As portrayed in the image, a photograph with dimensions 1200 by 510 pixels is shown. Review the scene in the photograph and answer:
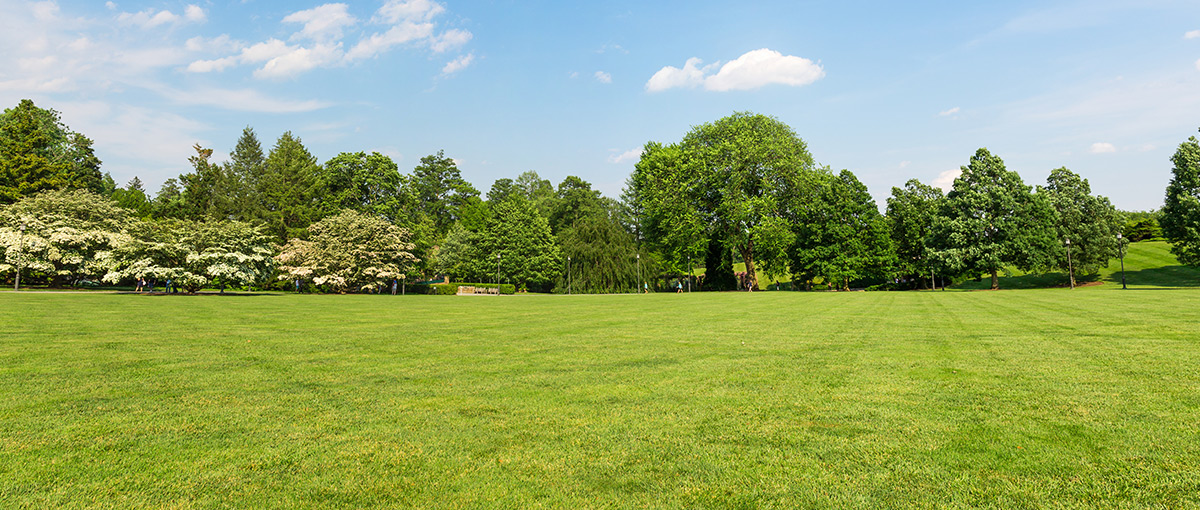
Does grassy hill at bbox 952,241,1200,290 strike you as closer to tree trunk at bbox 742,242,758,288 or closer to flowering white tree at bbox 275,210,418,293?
tree trunk at bbox 742,242,758,288

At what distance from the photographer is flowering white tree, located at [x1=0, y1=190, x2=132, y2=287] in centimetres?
3538

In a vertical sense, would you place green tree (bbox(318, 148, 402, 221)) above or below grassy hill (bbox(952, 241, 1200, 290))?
above

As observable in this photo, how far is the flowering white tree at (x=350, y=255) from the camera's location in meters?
45.4

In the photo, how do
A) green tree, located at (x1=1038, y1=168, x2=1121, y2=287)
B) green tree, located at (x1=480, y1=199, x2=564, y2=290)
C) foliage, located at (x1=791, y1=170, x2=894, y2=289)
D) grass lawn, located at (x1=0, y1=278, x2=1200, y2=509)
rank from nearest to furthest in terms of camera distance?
grass lawn, located at (x1=0, y1=278, x2=1200, y2=509) → green tree, located at (x1=1038, y1=168, x2=1121, y2=287) → foliage, located at (x1=791, y1=170, x2=894, y2=289) → green tree, located at (x1=480, y1=199, x2=564, y2=290)

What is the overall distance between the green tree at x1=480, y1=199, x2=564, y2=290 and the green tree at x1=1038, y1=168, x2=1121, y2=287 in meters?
45.0

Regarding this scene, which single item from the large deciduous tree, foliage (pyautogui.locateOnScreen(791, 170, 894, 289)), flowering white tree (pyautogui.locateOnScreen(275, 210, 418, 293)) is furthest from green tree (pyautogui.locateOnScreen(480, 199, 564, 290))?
foliage (pyautogui.locateOnScreen(791, 170, 894, 289))

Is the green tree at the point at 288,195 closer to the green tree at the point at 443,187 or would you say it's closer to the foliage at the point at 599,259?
the green tree at the point at 443,187

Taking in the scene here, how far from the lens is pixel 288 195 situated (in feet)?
195

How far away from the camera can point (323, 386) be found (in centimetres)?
577

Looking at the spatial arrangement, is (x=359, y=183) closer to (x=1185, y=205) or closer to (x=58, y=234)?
(x=58, y=234)

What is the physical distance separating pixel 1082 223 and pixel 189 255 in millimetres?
72690

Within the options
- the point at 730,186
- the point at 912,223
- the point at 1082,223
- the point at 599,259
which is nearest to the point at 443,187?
the point at 599,259

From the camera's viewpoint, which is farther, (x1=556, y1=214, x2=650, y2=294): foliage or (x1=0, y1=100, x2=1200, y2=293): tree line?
(x1=556, y1=214, x2=650, y2=294): foliage

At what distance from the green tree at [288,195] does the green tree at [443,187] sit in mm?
19317
